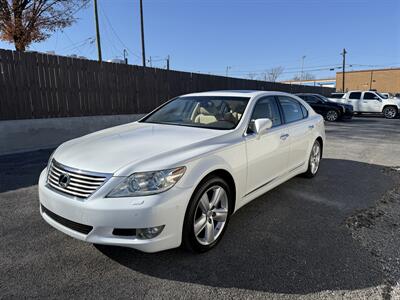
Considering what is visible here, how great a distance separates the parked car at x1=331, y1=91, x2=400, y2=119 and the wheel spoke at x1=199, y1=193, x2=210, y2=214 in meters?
20.4

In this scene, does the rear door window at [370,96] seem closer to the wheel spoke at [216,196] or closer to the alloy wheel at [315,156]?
the alloy wheel at [315,156]

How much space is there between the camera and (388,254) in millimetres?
2844

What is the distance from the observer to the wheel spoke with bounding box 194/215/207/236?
2.68 m

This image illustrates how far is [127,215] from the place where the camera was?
7.36 feet

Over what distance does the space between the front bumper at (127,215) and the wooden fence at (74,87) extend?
6463 millimetres

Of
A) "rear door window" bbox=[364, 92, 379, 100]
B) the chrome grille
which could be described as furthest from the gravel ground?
"rear door window" bbox=[364, 92, 379, 100]

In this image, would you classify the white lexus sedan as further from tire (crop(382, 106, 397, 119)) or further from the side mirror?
tire (crop(382, 106, 397, 119))

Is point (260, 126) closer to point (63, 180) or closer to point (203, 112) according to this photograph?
point (203, 112)

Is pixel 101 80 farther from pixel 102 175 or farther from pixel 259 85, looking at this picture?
pixel 259 85

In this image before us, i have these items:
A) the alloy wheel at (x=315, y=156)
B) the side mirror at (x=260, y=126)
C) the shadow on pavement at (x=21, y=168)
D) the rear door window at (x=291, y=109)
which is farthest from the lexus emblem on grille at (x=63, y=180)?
the alloy wheel at (x=315, y=156)

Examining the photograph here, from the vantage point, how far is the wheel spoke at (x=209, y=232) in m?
2.80

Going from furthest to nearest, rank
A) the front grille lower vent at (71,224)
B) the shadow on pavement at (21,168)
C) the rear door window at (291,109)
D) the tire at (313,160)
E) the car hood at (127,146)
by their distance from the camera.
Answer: the tire at (313,160), the shadow on pavement at (21,168), the rear door window at (291,109), the car hood at (127,146), the front grille lower vent at (71,224)

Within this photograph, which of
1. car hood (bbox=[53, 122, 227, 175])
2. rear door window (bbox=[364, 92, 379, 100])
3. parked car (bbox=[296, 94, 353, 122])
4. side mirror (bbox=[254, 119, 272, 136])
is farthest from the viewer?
rear door window (bbox=[364, 92, 379, 100])

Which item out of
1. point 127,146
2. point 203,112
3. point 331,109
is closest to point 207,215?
point 127,146
